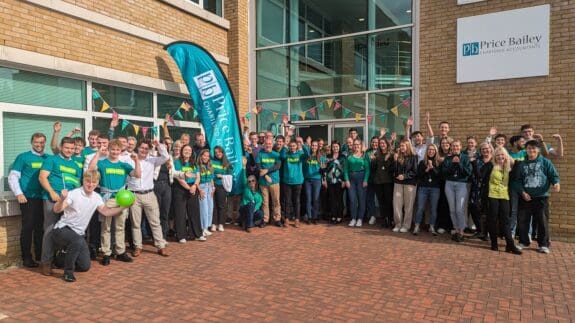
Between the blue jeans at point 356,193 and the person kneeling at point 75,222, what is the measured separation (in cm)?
493

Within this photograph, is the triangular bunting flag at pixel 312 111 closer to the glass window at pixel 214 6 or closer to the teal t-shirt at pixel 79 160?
the glass window at pixel 214 6

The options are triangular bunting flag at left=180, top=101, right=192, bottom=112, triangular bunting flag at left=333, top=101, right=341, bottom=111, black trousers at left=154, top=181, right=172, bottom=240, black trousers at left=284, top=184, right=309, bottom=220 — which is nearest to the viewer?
black trousers at left=154, top=181, right=172, bottom=240

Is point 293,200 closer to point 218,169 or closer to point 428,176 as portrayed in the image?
point 218,169

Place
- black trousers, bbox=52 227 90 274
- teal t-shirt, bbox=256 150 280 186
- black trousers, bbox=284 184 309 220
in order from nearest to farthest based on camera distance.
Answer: black trousers, bbox=52 227 90 274 → teal t-shirt, bbox=256 150 280 186 → black trousers, bbox=284 184 309 220

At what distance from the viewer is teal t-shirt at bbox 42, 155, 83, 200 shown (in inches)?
226

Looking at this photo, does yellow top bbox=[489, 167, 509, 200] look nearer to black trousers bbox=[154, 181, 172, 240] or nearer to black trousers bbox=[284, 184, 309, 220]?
black trousers bbox=[284, 184, 309, 220]

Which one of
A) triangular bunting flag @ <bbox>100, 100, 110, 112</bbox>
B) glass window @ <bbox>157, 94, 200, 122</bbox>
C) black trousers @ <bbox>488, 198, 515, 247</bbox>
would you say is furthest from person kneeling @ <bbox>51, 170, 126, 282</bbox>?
black trousers @ <bbox>488, 198, 515, 247</bbox>

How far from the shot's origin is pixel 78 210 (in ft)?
17.8

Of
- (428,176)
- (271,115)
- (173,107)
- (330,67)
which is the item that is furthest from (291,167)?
(330,67)

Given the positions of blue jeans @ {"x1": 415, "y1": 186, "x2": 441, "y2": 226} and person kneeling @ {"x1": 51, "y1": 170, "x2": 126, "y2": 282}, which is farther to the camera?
blue jeans @ {"x1": 415, "y1": 186, "x2": 441, "y2": 226}

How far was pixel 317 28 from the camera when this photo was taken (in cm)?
1113

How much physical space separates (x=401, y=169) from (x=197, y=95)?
15.3 feet

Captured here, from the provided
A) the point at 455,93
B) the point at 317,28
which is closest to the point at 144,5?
the point at 317,28

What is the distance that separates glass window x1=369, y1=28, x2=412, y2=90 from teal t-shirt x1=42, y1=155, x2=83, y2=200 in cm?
696
